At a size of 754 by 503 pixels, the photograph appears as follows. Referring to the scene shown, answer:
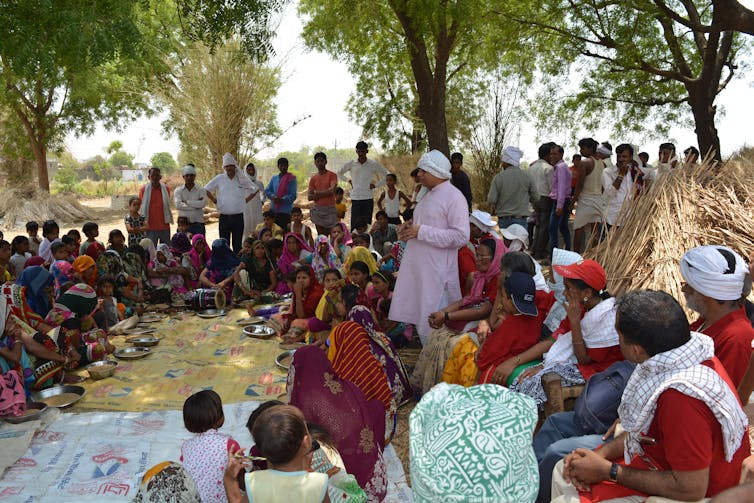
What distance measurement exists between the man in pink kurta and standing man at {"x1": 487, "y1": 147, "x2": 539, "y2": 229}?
3438 mm

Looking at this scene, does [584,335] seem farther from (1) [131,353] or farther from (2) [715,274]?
(1) [131,353]

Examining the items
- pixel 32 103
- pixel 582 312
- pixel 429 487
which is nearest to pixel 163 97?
pixel 32 103

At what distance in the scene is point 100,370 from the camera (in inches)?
184

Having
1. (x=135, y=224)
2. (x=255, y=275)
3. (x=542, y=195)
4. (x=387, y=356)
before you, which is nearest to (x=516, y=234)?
(x=387, y=356)

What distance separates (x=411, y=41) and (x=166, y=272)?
4.75 meters

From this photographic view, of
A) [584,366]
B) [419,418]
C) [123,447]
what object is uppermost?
[419,418]

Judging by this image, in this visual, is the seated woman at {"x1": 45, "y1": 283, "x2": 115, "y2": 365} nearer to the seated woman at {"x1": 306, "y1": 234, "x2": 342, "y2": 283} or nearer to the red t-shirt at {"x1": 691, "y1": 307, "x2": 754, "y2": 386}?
the seated woman at {"x1": 306, "y1": 234, "x2": 342, "y2": 283}

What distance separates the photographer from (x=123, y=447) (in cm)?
359

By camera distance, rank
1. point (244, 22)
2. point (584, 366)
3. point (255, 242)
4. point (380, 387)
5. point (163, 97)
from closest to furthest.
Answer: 1. point (584, 366)
2. point (380, 387)
3. point (244, 22)
4. point (255, 242)
5. point (163, 97)

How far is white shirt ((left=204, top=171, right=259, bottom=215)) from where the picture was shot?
8680mm

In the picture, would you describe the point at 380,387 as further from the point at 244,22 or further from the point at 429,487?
the point at 244,22

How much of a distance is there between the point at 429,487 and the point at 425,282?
2.84 metres

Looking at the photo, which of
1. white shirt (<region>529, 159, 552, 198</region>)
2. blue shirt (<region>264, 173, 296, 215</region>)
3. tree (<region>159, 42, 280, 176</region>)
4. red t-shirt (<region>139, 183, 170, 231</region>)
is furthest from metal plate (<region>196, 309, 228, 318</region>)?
tree (<region>159, 42, 280, 176</region>)

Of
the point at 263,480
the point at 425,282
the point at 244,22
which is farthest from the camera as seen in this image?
the point at 244,22
